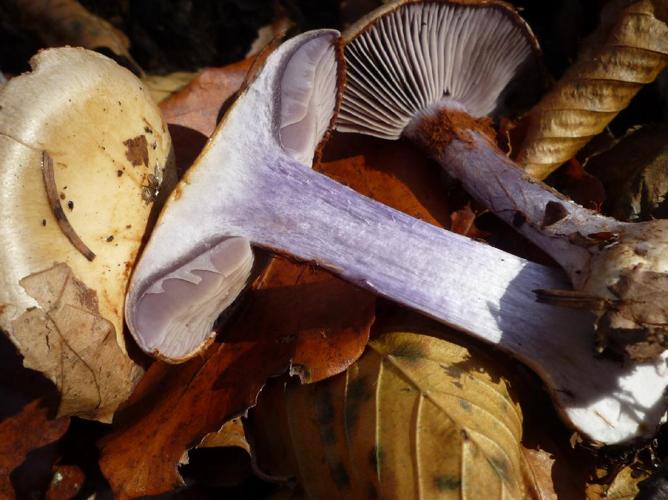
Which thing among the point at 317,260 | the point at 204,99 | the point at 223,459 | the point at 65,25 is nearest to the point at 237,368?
the point at 223,459

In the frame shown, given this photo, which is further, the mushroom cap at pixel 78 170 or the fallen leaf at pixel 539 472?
the fallen leaf at pixel 539 472

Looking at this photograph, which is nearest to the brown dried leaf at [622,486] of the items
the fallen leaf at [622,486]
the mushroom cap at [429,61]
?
the fallen leaf at [622,486]

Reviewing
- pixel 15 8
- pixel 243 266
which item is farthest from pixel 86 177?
pixel 15 8

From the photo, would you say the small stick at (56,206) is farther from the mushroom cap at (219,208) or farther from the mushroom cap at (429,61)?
the mushroom cap at (429,61)

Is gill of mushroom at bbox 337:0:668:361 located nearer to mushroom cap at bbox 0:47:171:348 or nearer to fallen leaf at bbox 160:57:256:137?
fallen leaf at bbox 160:57:256:137

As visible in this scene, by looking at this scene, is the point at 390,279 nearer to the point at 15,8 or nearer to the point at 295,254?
the point at 295,254

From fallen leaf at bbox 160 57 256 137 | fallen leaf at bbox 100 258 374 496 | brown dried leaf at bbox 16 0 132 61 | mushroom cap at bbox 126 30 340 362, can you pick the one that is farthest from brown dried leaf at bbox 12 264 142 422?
brown dried leaf at bbox 16 0 132 61
